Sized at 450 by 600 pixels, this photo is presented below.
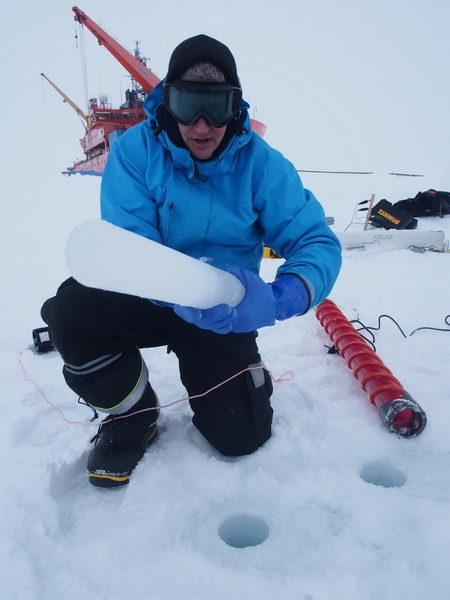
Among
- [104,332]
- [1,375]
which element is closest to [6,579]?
[104,332]

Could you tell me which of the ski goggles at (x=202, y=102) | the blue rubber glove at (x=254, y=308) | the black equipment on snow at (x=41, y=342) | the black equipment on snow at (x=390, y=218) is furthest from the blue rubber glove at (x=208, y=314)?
the black equipment on snow at (x=390, y=218)

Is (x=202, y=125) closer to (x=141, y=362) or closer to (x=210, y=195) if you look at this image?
(x=210, y=195)

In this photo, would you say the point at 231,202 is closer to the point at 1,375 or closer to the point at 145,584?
the point at 145,584

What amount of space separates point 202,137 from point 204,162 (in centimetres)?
10

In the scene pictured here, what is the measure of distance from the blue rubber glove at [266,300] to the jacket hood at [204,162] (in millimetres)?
493

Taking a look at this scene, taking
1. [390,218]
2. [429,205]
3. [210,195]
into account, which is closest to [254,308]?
[210,195]

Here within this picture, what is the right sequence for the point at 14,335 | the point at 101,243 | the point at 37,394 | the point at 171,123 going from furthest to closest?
1. the point at 14,335
2. the point at 37,394
3. the point at 171,123
4. the point at 101,243

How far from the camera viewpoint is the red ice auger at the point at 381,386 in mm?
1476

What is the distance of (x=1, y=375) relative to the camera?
198cm

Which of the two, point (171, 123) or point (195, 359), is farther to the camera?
point (195, 359)

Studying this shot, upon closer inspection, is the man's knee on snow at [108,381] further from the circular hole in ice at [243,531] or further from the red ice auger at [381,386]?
the red ice auger at [381,386]

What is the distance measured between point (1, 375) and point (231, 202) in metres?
1.49

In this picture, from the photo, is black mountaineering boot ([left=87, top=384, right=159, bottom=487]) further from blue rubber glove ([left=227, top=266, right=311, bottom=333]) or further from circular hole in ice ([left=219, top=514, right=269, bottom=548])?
blue rubber glove ([left=227, top=266, right=311, bottom=333])

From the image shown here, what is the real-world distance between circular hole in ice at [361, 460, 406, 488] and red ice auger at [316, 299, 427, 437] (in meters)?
0.16
